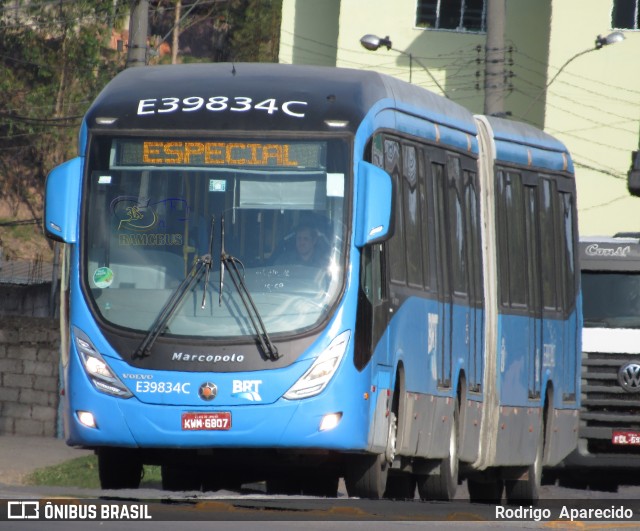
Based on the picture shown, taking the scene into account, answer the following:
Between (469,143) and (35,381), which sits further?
(35,381)

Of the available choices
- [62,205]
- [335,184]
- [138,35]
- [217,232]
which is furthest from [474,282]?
[138,35]

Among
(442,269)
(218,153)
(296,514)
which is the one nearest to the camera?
(296,514)

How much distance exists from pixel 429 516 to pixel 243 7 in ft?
219

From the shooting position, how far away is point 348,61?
48.7m

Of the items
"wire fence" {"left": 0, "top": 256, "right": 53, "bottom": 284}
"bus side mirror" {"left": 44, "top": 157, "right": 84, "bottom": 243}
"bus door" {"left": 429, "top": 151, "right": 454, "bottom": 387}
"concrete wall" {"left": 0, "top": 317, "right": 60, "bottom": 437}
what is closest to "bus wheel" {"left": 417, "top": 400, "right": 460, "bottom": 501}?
"bus door" {"left": 429, "top": 151, "right": 454, "bottom": 387}

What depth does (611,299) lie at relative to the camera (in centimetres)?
2248

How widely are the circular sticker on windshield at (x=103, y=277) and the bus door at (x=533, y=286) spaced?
6341mm

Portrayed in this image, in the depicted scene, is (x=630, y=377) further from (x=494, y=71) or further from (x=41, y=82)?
(x=41, y=82)

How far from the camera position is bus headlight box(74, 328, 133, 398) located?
13633 millimetres

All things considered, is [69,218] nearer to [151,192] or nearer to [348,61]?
[151,192]

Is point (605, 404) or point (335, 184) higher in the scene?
point (335, 184)

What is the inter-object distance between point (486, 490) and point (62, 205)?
26.6 ft

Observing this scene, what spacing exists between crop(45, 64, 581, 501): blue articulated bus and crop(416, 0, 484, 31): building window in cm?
3403

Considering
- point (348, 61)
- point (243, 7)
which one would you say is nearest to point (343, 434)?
point (348, 61)
